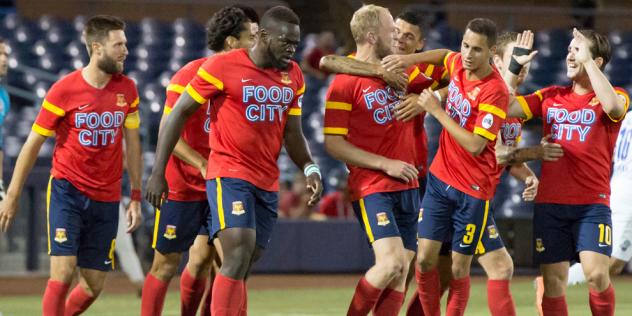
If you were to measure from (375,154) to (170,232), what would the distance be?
60.3 inches

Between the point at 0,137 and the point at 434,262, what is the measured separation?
16.8ft

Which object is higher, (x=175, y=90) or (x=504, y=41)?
(x=504, y=41)

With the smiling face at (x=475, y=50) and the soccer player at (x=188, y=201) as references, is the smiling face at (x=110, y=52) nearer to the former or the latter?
the soccer player at (x=188, y=201)

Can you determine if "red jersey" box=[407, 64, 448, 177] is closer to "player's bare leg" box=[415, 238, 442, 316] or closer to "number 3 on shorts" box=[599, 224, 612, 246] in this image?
"player's bare leg" box=[415, 238, 442, 316]

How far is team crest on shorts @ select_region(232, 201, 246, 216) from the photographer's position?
719 cm

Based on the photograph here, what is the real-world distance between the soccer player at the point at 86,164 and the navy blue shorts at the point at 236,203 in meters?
1.10

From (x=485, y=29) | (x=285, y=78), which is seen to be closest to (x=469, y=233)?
(x=485, y=29)

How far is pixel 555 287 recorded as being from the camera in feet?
27.0

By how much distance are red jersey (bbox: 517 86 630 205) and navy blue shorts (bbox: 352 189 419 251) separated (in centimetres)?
92

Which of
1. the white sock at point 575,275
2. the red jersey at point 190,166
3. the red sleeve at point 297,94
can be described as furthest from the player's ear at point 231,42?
the white sock at point 575,275

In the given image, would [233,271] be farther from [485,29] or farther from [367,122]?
[485,29]

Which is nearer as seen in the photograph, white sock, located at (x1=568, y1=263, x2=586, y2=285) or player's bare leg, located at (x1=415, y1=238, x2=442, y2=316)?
player's bare leg, located at (x1=415, y1=238, x2=442, y2=316)

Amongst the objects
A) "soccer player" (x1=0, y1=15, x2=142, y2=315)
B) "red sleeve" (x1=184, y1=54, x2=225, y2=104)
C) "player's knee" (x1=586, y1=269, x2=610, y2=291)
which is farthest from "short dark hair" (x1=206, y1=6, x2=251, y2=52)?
"player's knee" (x1=586, y1=269, x2=610, y2=291)

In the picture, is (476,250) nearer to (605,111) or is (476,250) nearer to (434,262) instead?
(434,262)
